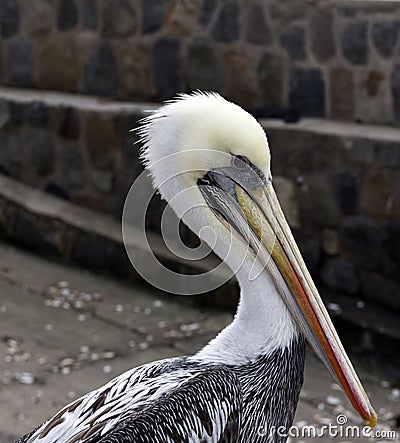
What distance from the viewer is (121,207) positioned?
5797 mm

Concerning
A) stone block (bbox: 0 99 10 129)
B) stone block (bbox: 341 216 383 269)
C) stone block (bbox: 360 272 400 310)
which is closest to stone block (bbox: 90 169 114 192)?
stone block (bbox: 0 99 10 129)

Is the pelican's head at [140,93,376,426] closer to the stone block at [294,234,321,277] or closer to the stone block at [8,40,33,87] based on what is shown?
the stone block at [294,234,321,277]

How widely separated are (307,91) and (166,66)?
1.01m

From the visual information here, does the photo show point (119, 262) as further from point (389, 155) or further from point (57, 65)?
point (389, 155)

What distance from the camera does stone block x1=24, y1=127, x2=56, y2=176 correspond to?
6.06 metres

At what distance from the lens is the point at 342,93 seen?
5.03 metres

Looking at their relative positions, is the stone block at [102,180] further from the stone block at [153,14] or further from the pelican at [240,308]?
the pelican at [240,308]

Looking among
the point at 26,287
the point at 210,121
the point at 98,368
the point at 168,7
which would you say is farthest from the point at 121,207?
the point at 210,121

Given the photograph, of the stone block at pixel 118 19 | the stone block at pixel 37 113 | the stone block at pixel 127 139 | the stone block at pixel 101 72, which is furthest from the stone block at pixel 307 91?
the stone block at pixel 37 113

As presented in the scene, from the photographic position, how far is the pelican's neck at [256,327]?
244 centimetres

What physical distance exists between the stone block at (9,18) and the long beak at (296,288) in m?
4.47

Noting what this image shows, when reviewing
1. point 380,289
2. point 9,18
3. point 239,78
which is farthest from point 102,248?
point 9,18

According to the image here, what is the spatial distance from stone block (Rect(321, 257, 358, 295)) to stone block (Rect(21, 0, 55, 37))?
8.71 feet

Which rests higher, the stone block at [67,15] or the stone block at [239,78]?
the stone block at [67,15]
